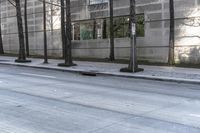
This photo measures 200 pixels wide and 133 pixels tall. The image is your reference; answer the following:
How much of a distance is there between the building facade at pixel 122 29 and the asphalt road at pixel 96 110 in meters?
10.9

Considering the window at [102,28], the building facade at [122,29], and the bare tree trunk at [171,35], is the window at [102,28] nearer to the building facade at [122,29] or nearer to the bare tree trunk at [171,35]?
the building facade at [122,29]

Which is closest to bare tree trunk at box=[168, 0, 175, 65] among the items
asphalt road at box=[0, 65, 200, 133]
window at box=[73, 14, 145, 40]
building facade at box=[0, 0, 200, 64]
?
building facade at box=[0, 0, 200, 64]

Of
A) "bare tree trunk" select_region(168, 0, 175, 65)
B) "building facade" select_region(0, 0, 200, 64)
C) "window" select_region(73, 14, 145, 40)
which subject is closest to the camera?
"bare tree trunk" select_region(168, 0, 175, 65)

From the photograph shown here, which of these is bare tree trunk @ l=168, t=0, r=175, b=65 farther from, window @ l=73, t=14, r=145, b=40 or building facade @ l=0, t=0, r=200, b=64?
window @ l=73, t=14, r=145, b=40

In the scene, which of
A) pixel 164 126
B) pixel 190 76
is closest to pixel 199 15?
pixel 190 76

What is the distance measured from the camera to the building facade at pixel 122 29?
23.7m

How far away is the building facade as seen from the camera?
2370cm

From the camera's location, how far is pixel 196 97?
11.9m

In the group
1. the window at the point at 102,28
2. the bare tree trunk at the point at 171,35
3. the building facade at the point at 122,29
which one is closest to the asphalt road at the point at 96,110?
the bare tree trunk at the point at 171,35

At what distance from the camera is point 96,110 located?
30.4ft

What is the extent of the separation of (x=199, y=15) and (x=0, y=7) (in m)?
25.2

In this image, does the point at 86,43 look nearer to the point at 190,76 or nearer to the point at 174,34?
the point at 174,34

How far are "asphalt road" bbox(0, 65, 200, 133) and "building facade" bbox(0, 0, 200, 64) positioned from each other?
1086cm

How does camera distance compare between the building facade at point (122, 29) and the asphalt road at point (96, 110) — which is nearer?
the asphalt road at point (96, 110)
